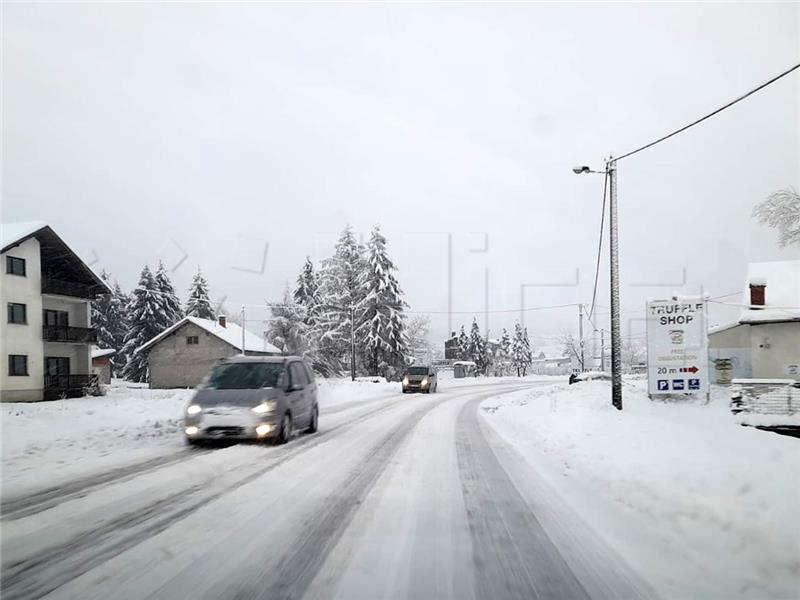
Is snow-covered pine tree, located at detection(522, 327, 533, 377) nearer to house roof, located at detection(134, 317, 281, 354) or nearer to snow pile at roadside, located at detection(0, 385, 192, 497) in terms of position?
house roof, located at detection(134, 317, 281, 354)

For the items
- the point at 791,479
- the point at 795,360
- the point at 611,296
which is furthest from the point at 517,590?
the point at 795,360

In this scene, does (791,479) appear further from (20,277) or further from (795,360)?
(20,277)

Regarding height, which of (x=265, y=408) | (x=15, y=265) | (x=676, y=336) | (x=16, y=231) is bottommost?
(x=265, y=408)

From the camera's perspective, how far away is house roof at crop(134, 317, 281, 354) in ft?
164

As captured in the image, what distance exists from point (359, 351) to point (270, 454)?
130 ft

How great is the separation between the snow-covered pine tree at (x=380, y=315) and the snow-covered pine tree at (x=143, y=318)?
2434 cm

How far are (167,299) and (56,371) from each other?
26.9 metres

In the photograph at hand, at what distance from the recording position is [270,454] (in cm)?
878

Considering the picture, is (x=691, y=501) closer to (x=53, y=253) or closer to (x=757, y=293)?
(x=757, y=293)

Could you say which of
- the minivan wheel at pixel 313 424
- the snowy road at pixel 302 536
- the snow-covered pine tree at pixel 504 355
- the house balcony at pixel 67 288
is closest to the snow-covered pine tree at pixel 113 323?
the house balcony at pixel 67 288

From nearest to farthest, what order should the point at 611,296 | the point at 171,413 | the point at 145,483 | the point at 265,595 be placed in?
the point at 265,595
the point at 145,483
the point at 171,413
the point at 611,296

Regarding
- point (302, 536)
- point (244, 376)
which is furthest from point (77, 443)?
point (302, 536)

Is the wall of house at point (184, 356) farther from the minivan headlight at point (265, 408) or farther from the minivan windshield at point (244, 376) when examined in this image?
the minivan headlight at point (265, 408)

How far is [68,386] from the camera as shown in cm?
3478
